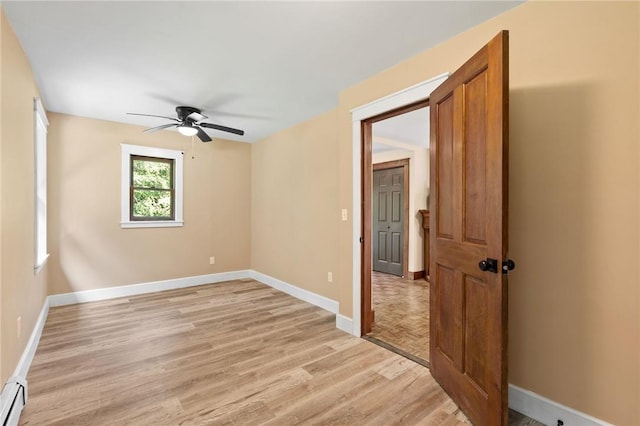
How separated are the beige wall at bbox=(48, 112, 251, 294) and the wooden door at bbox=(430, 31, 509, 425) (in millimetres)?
4037

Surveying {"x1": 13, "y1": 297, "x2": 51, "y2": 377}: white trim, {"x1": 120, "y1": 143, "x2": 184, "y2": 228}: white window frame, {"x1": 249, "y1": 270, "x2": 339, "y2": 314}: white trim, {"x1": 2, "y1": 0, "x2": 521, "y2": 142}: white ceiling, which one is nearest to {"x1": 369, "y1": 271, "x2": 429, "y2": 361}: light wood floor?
{"x1": 249, "y1": 270, "x2": 339, "y2": 314}: white trim

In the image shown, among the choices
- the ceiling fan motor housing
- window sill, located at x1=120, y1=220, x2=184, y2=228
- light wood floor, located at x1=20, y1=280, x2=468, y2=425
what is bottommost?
light wood floor, located at x1=20, y1=280, x2=468, y2=425

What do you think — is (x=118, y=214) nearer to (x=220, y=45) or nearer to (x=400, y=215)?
(x=220, y=45)

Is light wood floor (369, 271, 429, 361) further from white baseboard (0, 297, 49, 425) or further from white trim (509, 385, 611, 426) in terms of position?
white baseboard (0, 297, 49, 425)

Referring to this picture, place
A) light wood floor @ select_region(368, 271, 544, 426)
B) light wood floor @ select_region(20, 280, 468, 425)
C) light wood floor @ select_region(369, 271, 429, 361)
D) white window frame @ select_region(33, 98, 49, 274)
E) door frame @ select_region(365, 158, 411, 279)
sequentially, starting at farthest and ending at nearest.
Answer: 1. door frame @ select_region(365, 158, 411, 279)
2. white window frame @ select_region(33, 98, 49, 274)
3. light wood floor @ select_region(369, 271, 429, 361)
4. light wood floor @ select_region(368, 271, 544, 426)
5. light wood floor @ select_region(20, 280, 468, 425)

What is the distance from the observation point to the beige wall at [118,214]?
12.9 ft

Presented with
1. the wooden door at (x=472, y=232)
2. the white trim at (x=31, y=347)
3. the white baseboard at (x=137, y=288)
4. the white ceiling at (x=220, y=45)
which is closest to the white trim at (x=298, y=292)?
the white baseboard at (x=137, y=288)

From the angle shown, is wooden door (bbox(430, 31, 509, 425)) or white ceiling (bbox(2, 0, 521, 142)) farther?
white ceiling (bbox(2, 0, 521, 142))

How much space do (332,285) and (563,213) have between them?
8.54 feet

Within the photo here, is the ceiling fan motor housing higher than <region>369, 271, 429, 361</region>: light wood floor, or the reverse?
the ceiling fan motor housing

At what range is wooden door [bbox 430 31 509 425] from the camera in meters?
1.54

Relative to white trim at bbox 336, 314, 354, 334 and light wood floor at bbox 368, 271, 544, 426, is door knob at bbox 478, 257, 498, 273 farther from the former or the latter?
white trim at bbox 336, 314, 354, 334

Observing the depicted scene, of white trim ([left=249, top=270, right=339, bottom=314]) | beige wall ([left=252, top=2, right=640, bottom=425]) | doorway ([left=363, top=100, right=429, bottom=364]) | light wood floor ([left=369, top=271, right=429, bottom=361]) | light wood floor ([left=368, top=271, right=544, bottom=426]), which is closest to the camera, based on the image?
beige wall ([left=252, top=2, right=640, bottom=425])

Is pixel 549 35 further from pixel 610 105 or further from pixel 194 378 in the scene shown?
pixel 194 378
